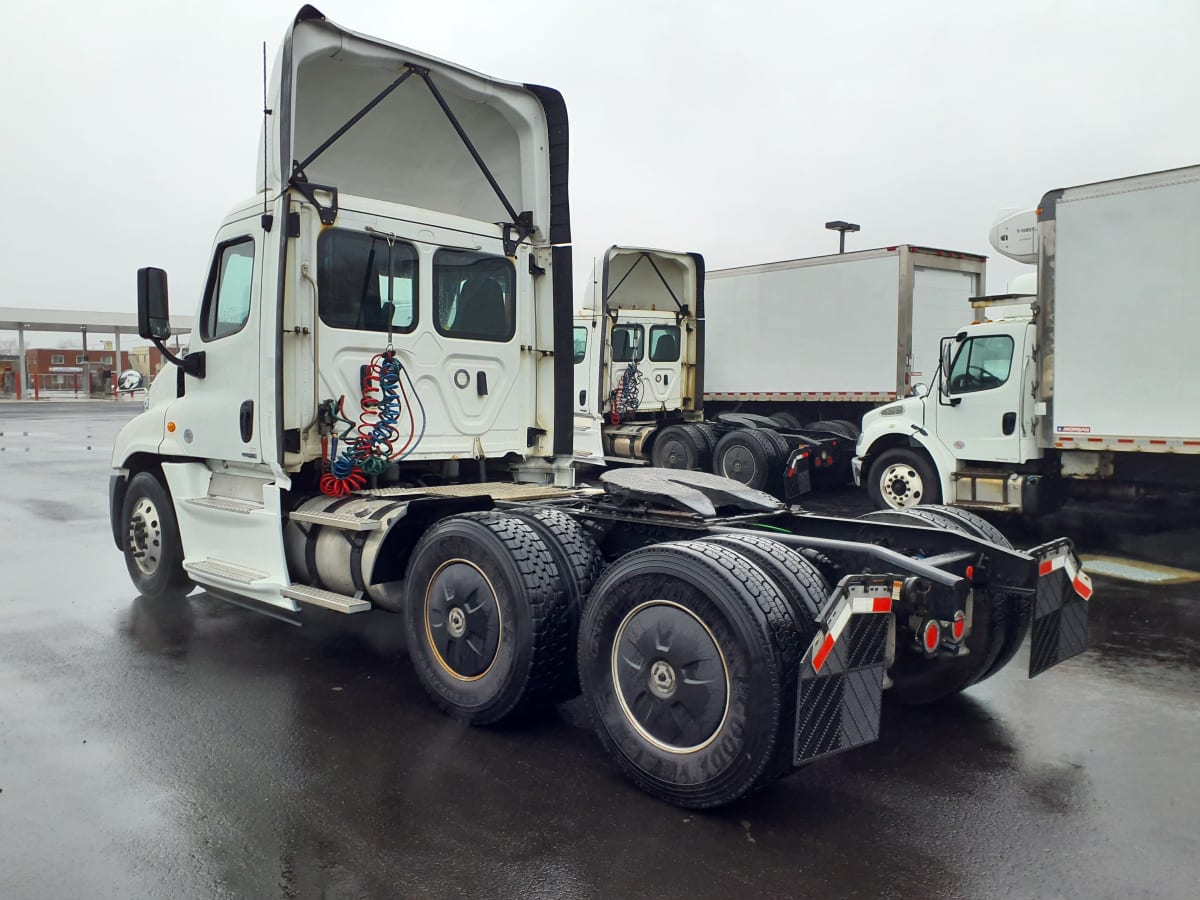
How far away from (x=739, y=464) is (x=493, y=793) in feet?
34.2

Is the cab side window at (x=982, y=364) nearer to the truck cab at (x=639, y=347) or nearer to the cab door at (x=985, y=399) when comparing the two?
the cab door at (x=985, y=399)

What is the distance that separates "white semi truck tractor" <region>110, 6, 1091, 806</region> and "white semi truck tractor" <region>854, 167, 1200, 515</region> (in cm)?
591

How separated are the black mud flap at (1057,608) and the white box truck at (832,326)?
10799 mm

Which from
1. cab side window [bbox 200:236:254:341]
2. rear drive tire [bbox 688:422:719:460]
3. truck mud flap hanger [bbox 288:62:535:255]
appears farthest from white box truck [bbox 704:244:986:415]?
cab side window [bbox 200:236:254:341]

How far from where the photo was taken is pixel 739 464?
552 inches

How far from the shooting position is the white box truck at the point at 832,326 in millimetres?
15008

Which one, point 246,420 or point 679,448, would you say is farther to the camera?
point 679,448

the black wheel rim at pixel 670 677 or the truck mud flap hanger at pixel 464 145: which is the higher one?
the truck mud flap hanger at pixel 464 145

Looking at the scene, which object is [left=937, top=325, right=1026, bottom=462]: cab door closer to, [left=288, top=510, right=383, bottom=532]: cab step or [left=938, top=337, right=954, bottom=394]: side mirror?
[left=938, top=337, right=954, bottom=394]: side mirror

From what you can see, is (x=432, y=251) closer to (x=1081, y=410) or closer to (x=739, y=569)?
(x=739, y=569)

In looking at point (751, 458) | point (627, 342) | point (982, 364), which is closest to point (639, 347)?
point (627, 342)

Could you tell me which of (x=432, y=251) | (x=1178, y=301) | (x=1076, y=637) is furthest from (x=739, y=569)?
(x=1178, y=301)

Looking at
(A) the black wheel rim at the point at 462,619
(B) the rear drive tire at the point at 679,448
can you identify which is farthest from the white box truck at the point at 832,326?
(A) the black wheel rim at the point at 462,619

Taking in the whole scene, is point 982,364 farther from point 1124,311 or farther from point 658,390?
point 658,390
